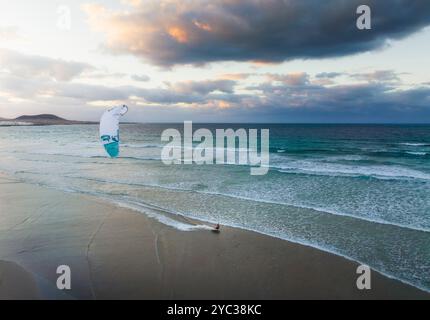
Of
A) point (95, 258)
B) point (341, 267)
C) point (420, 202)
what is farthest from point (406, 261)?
point (95, 258)

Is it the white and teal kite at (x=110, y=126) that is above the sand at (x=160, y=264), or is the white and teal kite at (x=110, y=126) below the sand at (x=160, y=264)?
above

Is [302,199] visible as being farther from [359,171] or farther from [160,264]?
[359,171]

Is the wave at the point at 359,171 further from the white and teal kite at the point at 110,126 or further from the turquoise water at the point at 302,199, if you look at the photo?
the white and teal kite at the point at 110,126

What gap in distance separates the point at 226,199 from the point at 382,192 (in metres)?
7.23

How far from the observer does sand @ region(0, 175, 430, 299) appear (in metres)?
5.84

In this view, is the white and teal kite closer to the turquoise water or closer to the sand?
the sand

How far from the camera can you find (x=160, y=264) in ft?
22.8

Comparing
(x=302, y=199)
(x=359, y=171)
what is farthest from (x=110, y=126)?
(x=359, y=171)

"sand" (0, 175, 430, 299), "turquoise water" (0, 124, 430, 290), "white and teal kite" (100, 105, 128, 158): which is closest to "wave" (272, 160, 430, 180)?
"turquoise water" (0, 124, 430, 290)

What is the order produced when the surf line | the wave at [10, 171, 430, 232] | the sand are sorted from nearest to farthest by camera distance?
the sand → the wave at [10, 171, 430, 232] → the surf line

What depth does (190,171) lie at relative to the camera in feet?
69.7

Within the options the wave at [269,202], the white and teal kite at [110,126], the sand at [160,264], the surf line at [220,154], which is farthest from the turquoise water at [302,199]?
the white and teal kite at [110,126]

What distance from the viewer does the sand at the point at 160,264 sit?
230 inches
